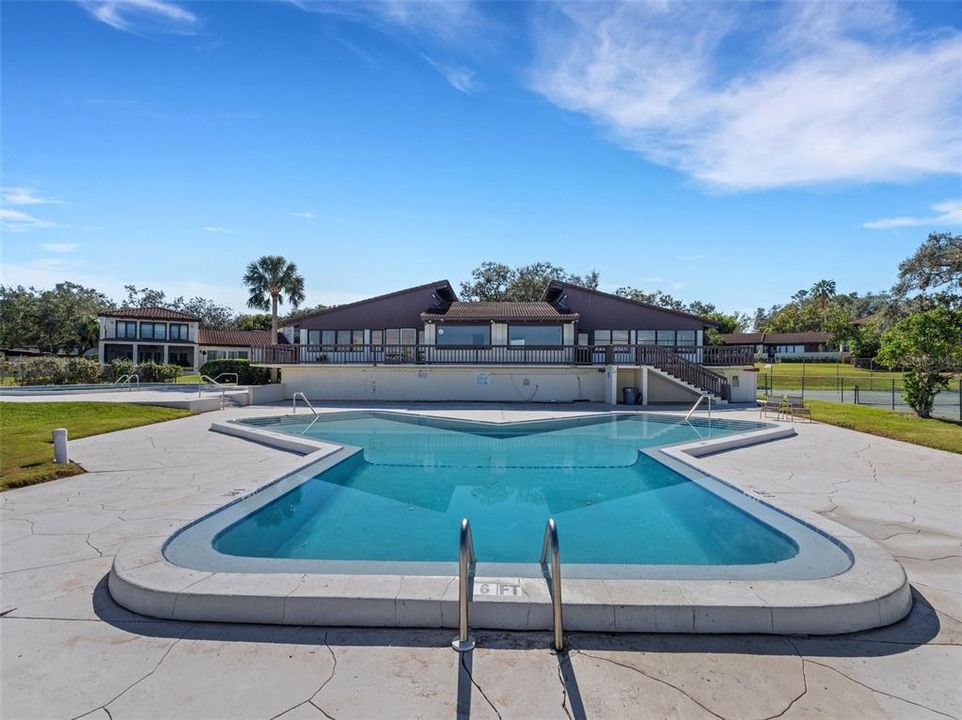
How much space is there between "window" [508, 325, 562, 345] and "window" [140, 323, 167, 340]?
133ft

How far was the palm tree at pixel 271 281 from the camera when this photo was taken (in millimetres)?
41188

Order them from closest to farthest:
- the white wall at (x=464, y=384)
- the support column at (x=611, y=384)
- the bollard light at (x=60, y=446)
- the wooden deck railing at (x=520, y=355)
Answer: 1. the bollard light at (x=60, y=446)
2. the support column at (x=611, y=384)
3. the wooden deck railing at (x=520, y=355)
4. the white wall at (x=464, y=384)

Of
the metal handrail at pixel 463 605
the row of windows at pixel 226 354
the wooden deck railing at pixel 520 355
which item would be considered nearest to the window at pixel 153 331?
the row of windows at pixel 226 354

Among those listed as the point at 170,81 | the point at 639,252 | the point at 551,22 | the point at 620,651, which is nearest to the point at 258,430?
the point at 170,81

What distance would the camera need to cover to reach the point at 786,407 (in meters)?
17.3

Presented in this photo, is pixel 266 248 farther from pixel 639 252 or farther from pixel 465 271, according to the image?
pixel 639 252

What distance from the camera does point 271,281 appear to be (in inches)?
1629

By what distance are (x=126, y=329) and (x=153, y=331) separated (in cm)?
216

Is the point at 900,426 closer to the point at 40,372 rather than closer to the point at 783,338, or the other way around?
the point at 40,372

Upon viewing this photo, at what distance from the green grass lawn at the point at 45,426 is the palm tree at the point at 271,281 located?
956 inches

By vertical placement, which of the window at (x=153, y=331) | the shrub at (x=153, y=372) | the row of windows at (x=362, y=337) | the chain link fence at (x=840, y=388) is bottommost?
the chain link fence at (x=840, y=388)

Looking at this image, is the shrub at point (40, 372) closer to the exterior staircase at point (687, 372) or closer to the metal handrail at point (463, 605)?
the exterior staircase at point (687, 372)

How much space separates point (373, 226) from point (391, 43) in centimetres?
1082

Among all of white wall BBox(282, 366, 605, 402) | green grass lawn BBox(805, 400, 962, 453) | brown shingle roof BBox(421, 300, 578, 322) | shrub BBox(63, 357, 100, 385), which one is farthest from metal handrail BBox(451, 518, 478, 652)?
shrub BBox(63, 357, 100, 385)
